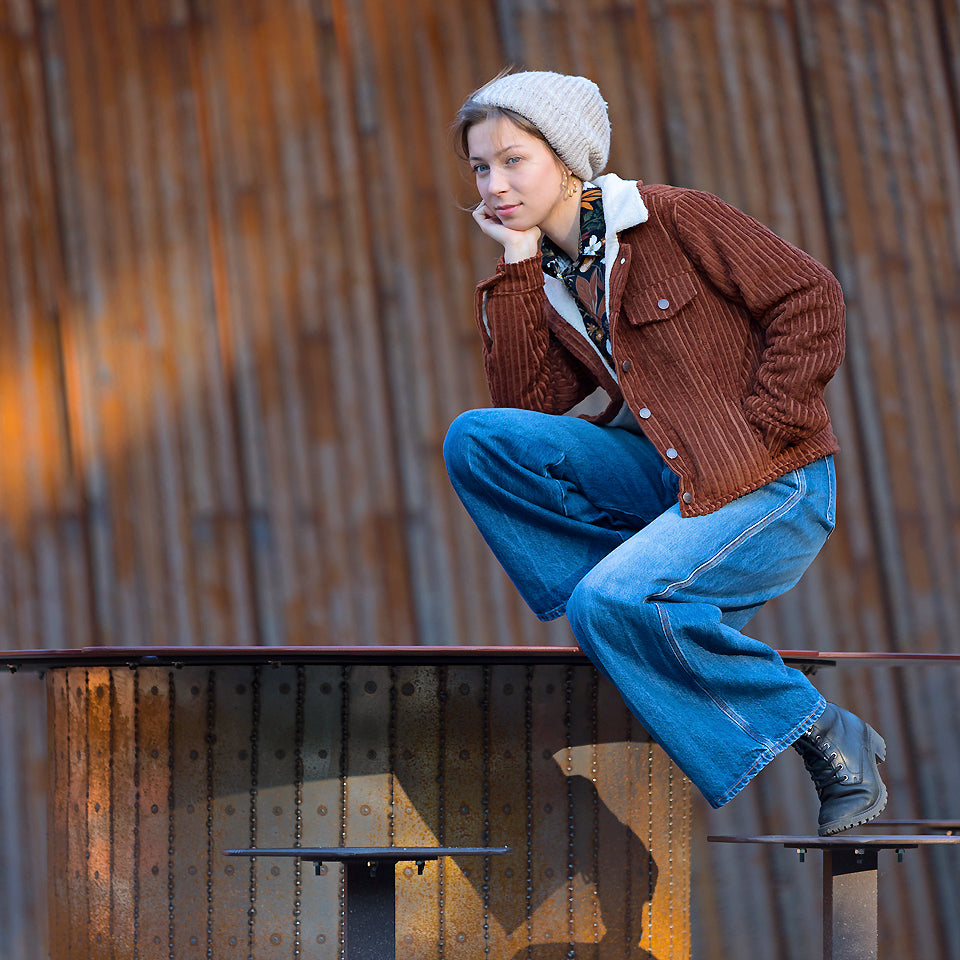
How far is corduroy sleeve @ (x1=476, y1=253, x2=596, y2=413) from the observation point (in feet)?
6.65

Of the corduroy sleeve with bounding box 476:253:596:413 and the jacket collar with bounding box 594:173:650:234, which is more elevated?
the jacket collar with bounding box 594:173:650:234

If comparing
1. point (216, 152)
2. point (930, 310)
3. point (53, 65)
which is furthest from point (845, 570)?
point (53, 65)

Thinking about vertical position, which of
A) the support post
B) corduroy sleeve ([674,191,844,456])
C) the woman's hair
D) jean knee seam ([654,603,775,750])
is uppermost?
the woman's hair

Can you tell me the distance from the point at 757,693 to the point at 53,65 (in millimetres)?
3075

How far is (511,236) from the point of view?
1.99 metres

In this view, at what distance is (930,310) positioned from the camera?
13.0ft

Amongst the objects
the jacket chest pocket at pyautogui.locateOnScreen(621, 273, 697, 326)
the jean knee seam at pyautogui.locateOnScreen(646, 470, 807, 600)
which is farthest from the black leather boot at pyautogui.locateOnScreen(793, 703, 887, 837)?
the jacket chest pocket at pyautogui.locateOnScreen(621, 273, 697, 326)

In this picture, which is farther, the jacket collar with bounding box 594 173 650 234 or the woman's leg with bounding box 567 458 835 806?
the jacket collar with bounding box 594 173 650 234

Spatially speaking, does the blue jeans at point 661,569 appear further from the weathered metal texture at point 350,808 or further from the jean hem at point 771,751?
the weathered metal texture at point 350,808

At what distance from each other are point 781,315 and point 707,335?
140mm

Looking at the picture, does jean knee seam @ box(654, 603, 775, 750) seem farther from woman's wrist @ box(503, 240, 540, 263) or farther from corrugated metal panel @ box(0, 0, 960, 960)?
corrugated metal panel @ box(0, 0, 960, 960)

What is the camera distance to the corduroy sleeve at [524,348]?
2.03m

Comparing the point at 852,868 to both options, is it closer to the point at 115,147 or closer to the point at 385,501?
the point at 385,501

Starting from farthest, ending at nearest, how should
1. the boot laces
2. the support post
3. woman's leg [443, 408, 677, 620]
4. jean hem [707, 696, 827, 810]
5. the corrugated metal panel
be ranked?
the corrugated metal panel < woman's leg [443, 408, 677, 620] < the boot laces < jean hem [707, 696, 827, 810] < the support post
